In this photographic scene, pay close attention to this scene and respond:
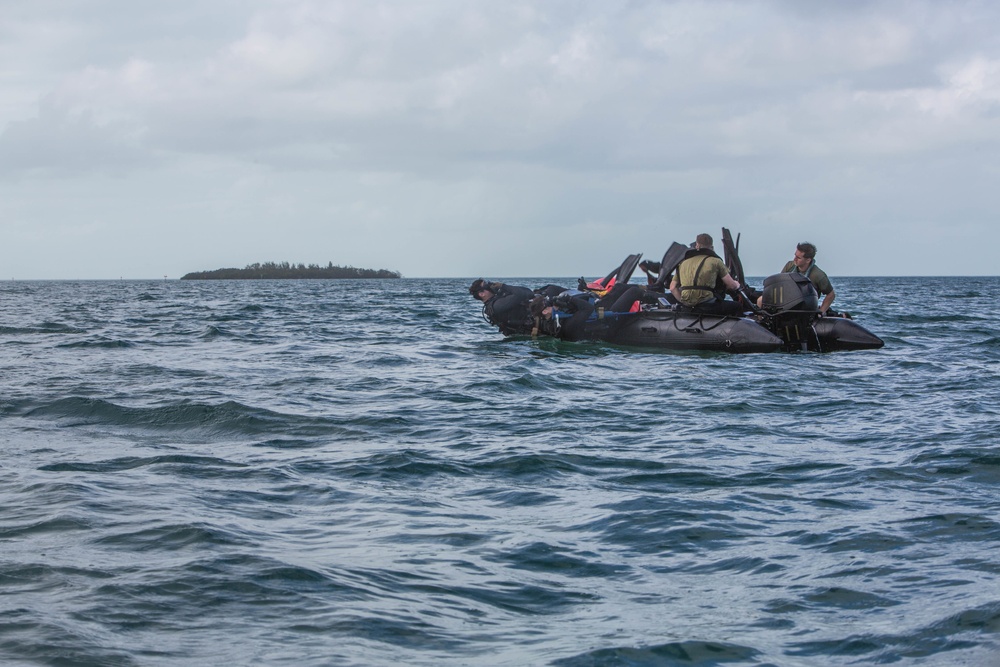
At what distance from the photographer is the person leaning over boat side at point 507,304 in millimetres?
18766

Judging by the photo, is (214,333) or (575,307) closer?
(575,307)

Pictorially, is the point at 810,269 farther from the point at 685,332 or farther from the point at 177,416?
the point at 177,416

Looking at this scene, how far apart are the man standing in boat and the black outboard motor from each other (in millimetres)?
232

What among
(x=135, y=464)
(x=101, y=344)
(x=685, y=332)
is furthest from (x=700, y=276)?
(x=101, y=344)

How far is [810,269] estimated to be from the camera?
16.9 m

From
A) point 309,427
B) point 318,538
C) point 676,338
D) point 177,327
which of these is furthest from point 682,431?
point 177,327

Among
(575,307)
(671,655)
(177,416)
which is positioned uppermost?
(575,307)

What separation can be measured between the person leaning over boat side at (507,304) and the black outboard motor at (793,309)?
4.49 m

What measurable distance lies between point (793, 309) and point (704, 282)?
152cm

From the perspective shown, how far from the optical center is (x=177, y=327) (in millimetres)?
25984

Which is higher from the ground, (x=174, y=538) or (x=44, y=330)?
(x=44, y=330)

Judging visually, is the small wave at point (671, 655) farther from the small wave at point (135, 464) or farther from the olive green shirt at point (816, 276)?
the olive green shirt at point (816, 276)

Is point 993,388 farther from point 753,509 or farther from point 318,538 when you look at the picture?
point 318,538

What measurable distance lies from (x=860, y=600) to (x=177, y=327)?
2356 cm
